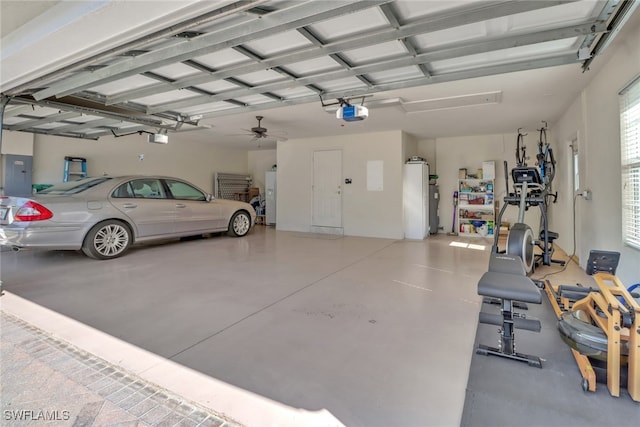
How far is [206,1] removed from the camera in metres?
1.73

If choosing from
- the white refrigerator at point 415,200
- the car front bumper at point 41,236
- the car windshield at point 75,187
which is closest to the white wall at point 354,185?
the white refrigerator at point 415,200

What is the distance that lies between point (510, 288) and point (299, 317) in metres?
1.52

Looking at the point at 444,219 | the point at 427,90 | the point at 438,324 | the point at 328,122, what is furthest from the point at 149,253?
the point at 444,219

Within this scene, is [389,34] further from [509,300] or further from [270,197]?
[270,197]

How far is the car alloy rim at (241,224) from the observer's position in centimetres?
658

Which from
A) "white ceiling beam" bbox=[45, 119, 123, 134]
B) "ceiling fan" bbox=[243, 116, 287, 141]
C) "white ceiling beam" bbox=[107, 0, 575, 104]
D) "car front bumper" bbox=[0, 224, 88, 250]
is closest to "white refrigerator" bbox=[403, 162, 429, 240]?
"ceiling fan" bbox=[243, 116, 287, 141]

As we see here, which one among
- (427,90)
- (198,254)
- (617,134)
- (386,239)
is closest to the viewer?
(617,134)

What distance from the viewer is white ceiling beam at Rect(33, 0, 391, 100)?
190cm

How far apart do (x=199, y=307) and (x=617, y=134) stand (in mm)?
4293

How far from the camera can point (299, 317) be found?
97.0 inches

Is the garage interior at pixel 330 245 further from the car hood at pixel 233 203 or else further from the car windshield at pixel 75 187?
the car windshield at pixel 75 187

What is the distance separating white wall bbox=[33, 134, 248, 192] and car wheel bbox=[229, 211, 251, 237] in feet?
9.20

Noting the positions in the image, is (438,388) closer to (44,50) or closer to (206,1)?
(206,1)

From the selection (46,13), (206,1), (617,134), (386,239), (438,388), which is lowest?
(438,388)
